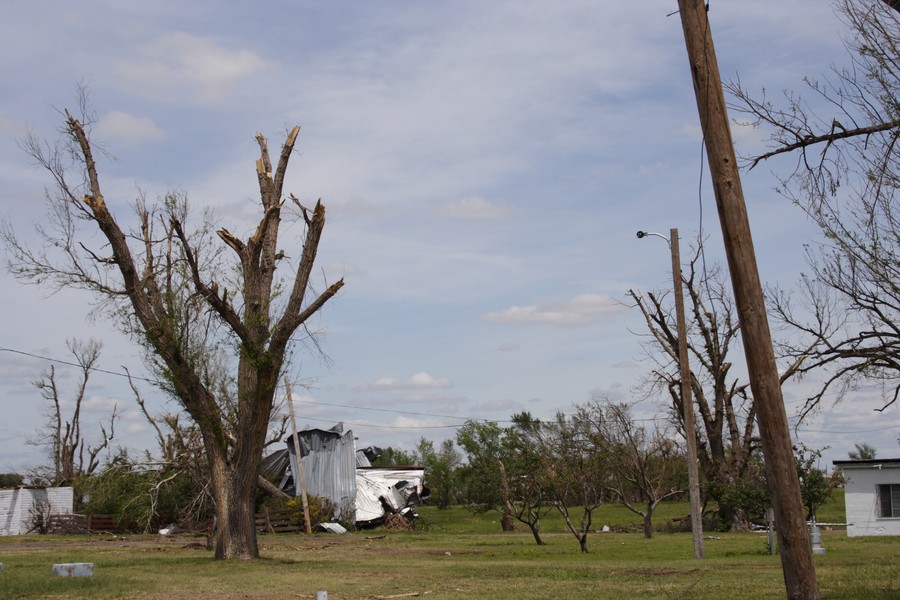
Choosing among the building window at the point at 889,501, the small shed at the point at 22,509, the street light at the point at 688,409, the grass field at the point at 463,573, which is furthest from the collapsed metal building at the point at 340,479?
the street light at the point at 688,409

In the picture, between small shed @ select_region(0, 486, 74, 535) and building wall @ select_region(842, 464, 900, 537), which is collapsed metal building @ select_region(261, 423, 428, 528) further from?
building wall @ select_region(842, 464, 900, 537)

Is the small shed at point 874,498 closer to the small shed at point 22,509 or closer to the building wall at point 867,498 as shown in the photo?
the building wall at point 867,498

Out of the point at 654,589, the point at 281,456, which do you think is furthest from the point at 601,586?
the point at 281,456

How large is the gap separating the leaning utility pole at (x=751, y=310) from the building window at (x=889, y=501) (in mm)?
28067

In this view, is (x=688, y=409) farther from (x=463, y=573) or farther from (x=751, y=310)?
(x=751, y=310)

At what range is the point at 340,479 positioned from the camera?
43.6 metres

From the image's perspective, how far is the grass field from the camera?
41.8 ft

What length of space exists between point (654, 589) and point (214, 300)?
10.9 metres

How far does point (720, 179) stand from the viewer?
8.04 metres

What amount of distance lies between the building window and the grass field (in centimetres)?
631

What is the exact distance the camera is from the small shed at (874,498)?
31.8 m

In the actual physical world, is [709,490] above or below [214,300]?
below

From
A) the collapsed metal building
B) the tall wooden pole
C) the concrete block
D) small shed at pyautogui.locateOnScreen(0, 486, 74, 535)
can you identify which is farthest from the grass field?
small shed at pyautogui.locateOnScreen(0, 486, 74, 535)

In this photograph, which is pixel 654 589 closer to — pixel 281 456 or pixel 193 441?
pixel 193 441
